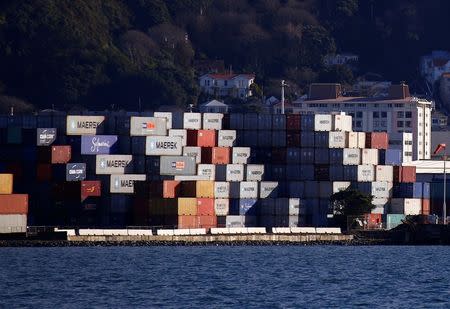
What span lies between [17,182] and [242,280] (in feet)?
117

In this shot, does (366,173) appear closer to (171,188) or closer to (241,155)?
(241,155)

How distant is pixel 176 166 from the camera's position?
13162 centimetres

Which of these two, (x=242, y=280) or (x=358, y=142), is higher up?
(x=358, y=142)

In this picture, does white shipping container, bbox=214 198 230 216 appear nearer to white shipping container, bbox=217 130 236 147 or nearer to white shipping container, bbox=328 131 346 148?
white shipping container, bbox=217 130 236 147

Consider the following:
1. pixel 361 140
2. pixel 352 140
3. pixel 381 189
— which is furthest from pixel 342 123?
pixel 381 189

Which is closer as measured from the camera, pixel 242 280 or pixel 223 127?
pixel 242 280

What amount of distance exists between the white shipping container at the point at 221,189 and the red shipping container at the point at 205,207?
1.34 metres

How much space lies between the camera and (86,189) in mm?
127312

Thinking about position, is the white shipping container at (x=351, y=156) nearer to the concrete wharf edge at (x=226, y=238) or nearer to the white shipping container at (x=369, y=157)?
the white shipping container at (x=369, y=157)

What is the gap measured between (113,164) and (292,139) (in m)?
12.9

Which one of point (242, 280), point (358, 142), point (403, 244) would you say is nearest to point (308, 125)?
point (358, 142)

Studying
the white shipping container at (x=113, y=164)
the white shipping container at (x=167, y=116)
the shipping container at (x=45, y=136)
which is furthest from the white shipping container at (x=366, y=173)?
the shipping container at (x=45, y=136)

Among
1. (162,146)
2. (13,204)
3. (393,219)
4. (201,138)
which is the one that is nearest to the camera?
(13,204)

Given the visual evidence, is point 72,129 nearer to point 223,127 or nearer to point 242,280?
point 223,127
